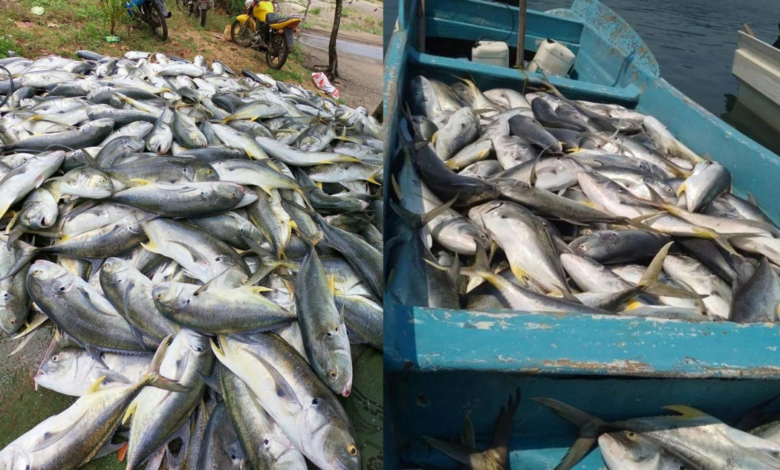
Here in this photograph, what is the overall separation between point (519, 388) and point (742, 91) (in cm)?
1042

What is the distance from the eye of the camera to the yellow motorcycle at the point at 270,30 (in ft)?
33.5

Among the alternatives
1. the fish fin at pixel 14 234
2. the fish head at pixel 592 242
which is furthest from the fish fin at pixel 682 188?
the fish fin at pixel 14 234

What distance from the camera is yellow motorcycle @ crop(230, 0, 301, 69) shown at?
10203 millimetres

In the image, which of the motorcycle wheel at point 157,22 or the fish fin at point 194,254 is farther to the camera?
the motorcycle wheel at point 157,22

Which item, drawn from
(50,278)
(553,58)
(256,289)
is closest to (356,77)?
(553,58)

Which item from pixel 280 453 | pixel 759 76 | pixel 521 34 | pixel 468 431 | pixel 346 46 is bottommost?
pixel 346 46

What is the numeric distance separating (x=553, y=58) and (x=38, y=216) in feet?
17.9

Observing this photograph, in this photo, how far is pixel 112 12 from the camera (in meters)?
9.34

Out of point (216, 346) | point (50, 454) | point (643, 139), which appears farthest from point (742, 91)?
point (50, 454)

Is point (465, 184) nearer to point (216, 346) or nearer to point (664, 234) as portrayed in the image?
point (664, 234)

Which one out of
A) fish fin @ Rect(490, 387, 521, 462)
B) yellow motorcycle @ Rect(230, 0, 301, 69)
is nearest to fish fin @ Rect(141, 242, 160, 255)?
fish fin @ Rect(490, 387, 521, 462)

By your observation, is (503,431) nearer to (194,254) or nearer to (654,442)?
(654,442)

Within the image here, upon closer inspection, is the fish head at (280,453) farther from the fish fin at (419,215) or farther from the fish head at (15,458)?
the fish fin at (419,215)

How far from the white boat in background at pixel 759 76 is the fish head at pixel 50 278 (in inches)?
411
